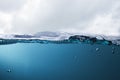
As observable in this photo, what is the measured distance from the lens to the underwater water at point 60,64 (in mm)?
15398

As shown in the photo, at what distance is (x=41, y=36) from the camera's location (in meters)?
9.01

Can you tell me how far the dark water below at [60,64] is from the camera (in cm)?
1540

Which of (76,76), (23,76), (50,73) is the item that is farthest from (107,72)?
(23,76)

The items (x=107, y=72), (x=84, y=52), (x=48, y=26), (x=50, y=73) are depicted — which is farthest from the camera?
(x=50, y=73)

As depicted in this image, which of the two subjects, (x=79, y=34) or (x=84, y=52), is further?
(x=84, y=52)

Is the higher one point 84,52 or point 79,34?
point 79,34

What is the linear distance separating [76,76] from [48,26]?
11158 mm

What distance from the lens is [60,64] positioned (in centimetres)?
1777

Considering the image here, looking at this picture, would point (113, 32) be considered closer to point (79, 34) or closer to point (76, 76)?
point (79, 34)

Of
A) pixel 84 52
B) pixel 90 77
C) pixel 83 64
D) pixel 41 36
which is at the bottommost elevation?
pixel 90 77

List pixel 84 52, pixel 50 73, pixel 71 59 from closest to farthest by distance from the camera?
pixel 84 52 → pixel 71 59 → pixel 50 73

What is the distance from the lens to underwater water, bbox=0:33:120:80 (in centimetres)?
1540

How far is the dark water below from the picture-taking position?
1540 centimetres

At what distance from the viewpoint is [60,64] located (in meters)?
17.8
